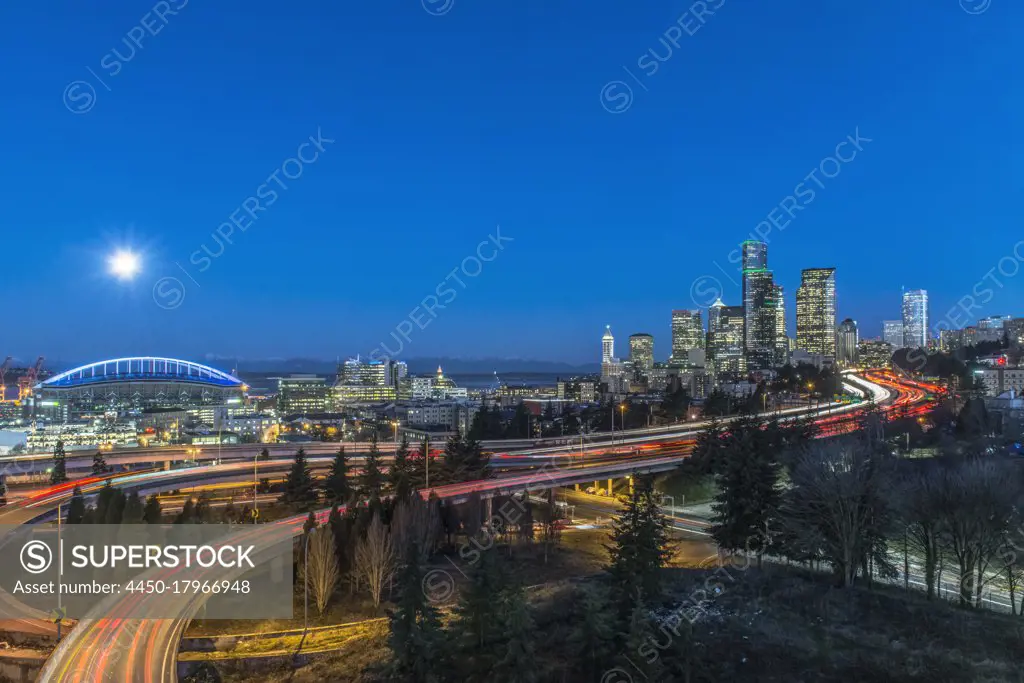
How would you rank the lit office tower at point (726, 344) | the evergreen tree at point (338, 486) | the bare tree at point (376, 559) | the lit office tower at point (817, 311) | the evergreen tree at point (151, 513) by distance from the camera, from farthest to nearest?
1. the lit office tower at point (817, 311)
2. the lit office tower at point (726, 344)
3. the evergreen tree at point (338, 486)
4. the evergreen tree at point (151, 513)
5. the bare tree at point (376, 559)

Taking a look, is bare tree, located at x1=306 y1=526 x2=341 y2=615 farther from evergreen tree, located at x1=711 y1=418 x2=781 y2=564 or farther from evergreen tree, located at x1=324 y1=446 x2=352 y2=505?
evergreen tree, located at x1=711 y1=418 x2=781 y2=564

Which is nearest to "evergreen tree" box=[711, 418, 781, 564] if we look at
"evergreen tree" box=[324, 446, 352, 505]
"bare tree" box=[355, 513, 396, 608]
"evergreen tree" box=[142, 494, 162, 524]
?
"bare tree" box=[355, 513, 396, 608]

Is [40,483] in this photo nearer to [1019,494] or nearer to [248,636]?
[248,636]

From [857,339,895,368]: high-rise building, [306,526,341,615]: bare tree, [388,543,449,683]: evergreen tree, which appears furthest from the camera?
[857,339,895,368]: high-rise building

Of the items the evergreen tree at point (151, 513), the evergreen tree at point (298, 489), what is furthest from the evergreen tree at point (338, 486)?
the evergreen tree at point (151, 513)

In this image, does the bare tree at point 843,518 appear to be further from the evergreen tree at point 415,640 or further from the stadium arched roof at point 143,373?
the stadium arched roof at point 143,373

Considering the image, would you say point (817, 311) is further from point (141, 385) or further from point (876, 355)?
point (141, 385)
